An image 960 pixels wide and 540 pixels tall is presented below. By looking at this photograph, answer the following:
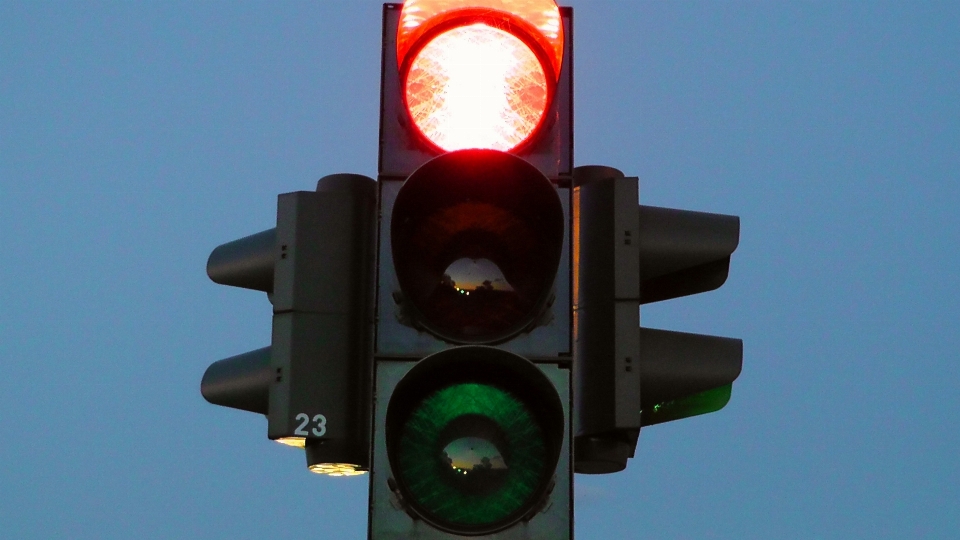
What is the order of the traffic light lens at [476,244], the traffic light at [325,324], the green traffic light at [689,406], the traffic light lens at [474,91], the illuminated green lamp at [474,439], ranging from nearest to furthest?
1. the illuminated green lamp at [474,439]
2. the traffic light lens at [476,244]
3. the traffic light lens at [474,91]
4. the traffic light at [325,324]
5. the green traffic light at [689,406]

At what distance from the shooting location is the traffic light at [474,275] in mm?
3068

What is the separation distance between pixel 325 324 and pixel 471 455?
61 cm

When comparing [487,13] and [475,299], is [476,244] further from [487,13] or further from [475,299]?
[487,13]

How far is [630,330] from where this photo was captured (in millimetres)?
3469

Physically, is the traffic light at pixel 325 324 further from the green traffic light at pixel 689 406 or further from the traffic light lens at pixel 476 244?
the green traffic light at pixel 689 406

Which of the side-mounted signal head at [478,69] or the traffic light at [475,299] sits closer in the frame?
the traffic light at [475,299]

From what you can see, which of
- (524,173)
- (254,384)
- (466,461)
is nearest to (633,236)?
(524,173)

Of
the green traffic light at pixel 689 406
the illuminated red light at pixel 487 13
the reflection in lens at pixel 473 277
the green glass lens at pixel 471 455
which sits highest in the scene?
the illuminated red light at pixel 487 13

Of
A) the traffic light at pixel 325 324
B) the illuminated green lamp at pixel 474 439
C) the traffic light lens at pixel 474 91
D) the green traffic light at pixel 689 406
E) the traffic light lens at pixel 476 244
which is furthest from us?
the green traffic light at pixel 689 406

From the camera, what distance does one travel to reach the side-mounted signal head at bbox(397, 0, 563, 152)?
3.32m

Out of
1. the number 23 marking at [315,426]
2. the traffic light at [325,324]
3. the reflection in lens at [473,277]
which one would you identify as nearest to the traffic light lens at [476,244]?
the reflection in lens at [473,277]

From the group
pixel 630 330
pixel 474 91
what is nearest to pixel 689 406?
pixel 630 330

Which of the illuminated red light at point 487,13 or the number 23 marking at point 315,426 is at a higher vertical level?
the illuminated red light at point 487,13

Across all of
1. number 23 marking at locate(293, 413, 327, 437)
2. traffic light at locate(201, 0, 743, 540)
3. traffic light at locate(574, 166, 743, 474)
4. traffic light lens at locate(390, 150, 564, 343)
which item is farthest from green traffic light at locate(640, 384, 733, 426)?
number 23 marking at locate(293, 413, 327, 437)
